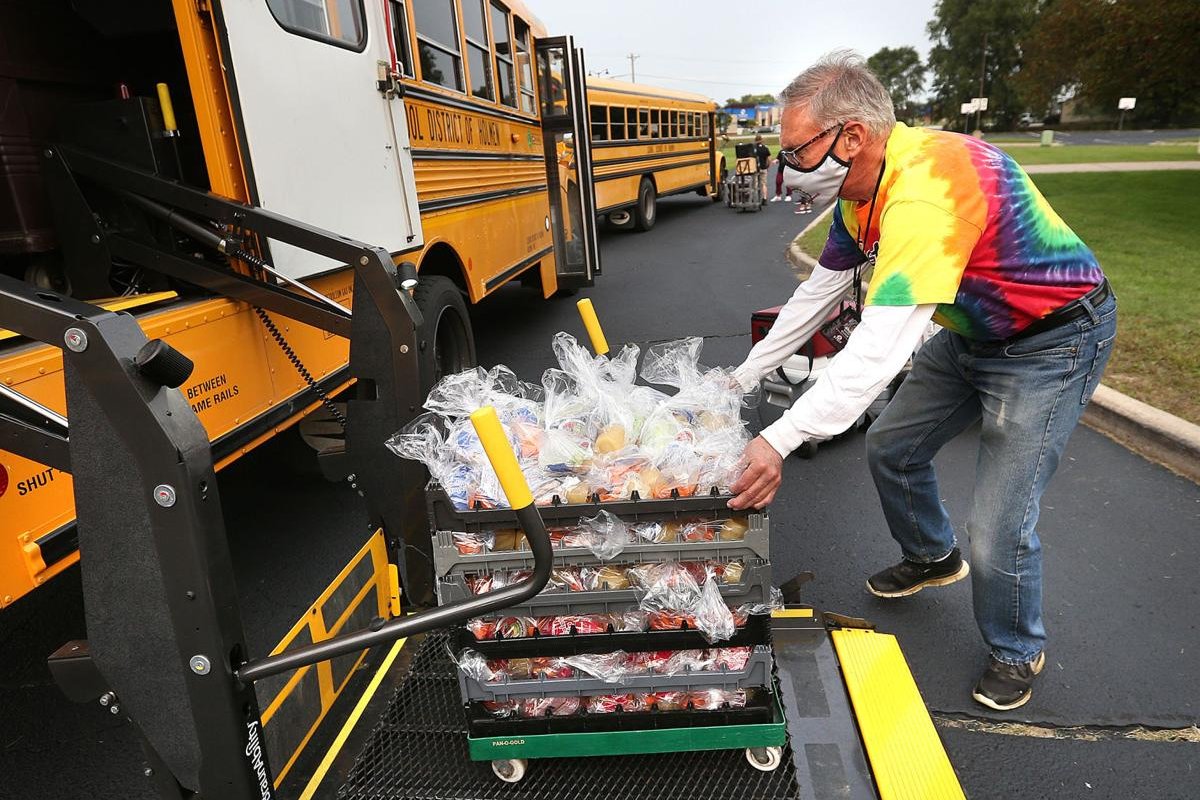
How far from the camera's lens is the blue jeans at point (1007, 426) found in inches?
87.6

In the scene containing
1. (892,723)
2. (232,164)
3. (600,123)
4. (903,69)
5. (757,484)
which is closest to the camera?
(757,484)

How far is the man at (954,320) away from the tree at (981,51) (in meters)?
72.6

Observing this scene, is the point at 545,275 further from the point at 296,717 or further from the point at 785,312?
the point at 296,717

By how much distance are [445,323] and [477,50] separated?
2261 mm

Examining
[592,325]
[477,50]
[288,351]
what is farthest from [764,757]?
[477,50]

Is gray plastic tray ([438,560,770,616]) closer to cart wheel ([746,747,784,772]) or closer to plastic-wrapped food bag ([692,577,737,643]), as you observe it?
plastic-wrapped food bag ([692,577,737,643])

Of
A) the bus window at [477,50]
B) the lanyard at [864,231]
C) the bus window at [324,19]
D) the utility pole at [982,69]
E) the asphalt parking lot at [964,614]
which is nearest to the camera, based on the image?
the lanyard at [864,231]

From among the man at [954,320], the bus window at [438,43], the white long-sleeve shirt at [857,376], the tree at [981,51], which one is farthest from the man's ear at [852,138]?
the tree at [981,51]

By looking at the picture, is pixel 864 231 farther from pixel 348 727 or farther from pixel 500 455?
pixel 348 727

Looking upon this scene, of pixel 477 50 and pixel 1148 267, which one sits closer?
pixel 477 50

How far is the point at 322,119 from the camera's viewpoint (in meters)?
3.21

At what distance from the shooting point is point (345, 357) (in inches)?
140

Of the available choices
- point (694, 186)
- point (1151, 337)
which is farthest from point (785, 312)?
point (694, 186)

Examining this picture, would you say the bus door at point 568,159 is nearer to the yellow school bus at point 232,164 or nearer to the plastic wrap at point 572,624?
the yellow school bus at point 232,164
